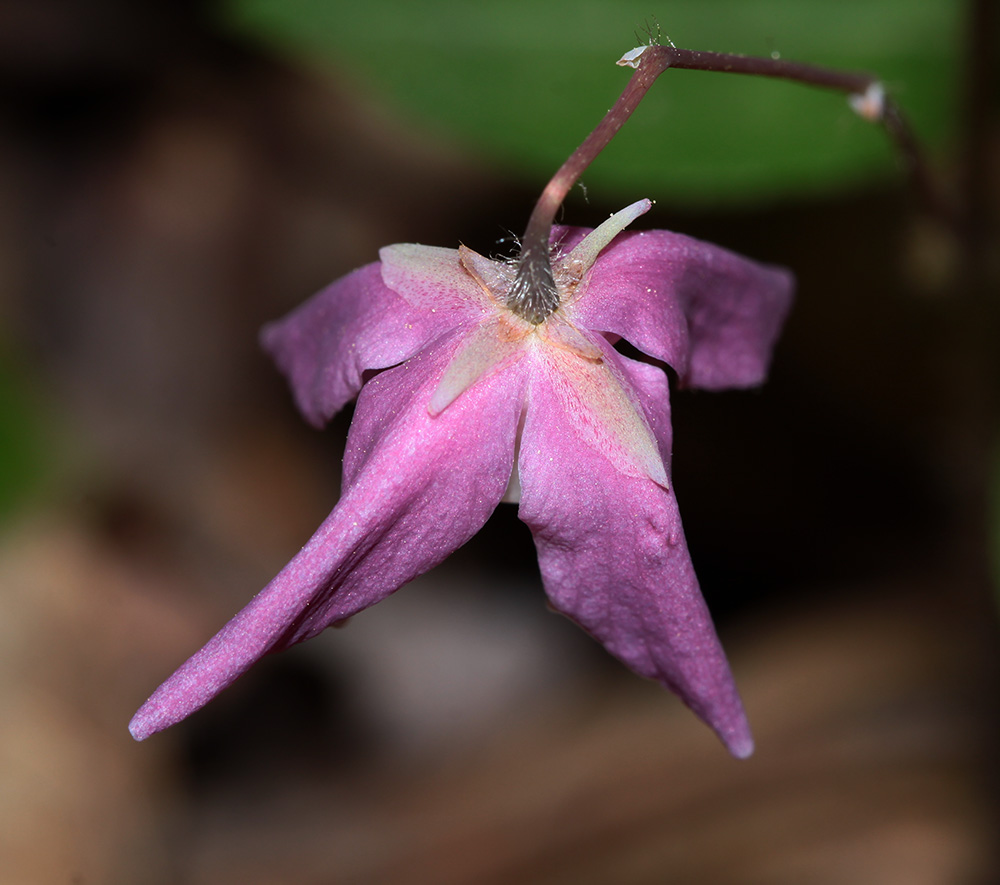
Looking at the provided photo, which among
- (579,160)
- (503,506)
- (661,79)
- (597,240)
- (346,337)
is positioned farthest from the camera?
(503,506)

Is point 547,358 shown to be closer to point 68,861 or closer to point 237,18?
point 237,18

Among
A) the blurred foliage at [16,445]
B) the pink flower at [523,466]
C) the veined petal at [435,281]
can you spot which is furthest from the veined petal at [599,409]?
the blurred foliage at [16,445]

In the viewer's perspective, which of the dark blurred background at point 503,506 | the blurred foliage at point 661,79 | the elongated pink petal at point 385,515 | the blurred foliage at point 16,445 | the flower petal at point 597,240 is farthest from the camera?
the blurred foliage at point 16,445

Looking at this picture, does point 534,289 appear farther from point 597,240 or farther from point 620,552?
point 620,552

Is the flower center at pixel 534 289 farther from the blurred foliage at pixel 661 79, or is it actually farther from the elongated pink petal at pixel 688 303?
the blurred foliage at pixel 661 79

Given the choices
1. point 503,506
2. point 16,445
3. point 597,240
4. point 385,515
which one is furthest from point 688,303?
point 16,445

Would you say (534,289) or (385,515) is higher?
(534,289)

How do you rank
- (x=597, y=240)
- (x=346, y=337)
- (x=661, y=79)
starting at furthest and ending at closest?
(x=661, y=79) → (x=346, y=337) → (x=597, y=240)
